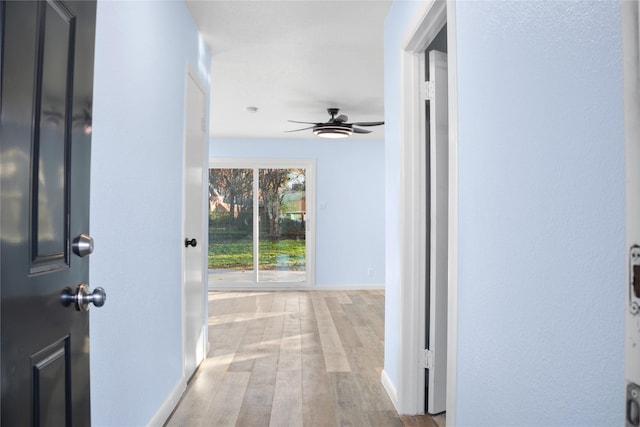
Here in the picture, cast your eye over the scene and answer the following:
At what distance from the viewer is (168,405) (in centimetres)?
242

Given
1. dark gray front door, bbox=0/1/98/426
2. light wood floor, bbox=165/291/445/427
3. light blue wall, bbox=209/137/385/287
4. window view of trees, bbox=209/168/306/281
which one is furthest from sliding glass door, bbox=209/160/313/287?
dark gray front door, bbox=0/1/98/426

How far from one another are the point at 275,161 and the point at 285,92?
2569 millimetres

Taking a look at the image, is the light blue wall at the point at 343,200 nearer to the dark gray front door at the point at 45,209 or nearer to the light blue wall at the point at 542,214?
the light blue wall at the point at 542,214

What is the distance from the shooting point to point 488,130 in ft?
4.36

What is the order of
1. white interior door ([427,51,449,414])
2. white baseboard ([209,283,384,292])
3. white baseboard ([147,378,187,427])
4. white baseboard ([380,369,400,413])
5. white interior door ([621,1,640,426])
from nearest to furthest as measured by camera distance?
white interior door ([621,1,640,426]) → white baseboard ([147,378,187,427]) → white interior door ([427,51,449,414]) → white baseboard ([380,369,400,413]) → white baseboard ([209,283,384,292])

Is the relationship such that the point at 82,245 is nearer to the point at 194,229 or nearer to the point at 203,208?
the point at 194,229

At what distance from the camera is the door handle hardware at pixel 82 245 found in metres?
1.14

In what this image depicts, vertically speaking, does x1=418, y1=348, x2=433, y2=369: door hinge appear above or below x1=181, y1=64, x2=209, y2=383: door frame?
below

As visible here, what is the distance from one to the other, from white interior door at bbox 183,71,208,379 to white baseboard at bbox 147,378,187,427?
0.59 ft

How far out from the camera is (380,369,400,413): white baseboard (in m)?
2.54

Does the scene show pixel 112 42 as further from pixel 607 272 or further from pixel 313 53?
pixel 313 53

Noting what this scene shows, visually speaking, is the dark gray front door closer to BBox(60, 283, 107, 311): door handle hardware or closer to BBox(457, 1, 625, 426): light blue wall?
BBox(60, 283, 107, 311): door handle hardware

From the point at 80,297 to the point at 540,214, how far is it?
→ 3.82ft

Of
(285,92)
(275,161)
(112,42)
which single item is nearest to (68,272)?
(112,42)
